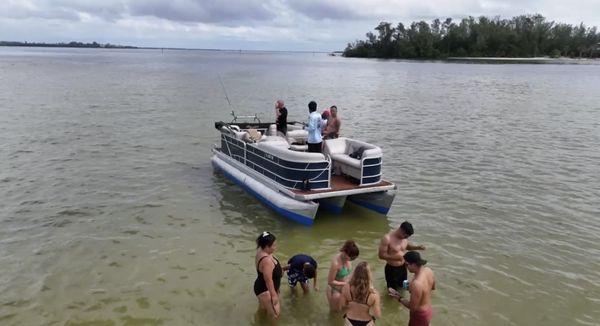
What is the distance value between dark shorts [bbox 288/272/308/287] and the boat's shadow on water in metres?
2.68

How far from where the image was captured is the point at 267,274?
6.39 metres

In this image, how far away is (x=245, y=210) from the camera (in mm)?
11398

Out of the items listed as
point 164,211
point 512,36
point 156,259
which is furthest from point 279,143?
point 512,36

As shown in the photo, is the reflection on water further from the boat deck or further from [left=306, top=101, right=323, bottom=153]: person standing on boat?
[left=306, top=101, right=323, bottom=153]: person standing on boat

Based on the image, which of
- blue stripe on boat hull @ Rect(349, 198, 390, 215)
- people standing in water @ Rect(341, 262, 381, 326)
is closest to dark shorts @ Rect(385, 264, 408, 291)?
people standing in water @ Rect(341, 262, 381, 326)

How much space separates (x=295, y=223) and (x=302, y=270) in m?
3.02

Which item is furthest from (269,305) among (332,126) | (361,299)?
(332,126)

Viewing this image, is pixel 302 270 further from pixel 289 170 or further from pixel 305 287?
pixel 289 170

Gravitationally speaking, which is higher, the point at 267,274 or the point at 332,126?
the point at 332,126

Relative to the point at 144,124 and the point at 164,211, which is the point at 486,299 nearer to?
the point at 164,211

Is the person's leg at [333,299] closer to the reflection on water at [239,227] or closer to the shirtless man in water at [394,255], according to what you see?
the reflection on water at [239,227]

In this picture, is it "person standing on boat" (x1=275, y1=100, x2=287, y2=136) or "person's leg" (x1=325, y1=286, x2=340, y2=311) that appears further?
"person standing on boat" (x1=275, y1=100, x2=287, y2=136)

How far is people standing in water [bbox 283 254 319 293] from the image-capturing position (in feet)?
23.6

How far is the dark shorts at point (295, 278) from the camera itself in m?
7.34
